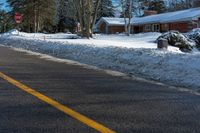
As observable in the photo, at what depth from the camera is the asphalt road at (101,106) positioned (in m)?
6.52

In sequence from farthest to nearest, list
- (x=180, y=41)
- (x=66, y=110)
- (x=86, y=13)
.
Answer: (x=86, y=13)
(x=180, y=41)
(x=66, y=110)

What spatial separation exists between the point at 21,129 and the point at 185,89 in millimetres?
4905

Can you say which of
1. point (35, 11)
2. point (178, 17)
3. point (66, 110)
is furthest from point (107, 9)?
point (66, 110)

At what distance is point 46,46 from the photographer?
88.7 feet

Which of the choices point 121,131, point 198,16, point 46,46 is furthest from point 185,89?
point 198,16

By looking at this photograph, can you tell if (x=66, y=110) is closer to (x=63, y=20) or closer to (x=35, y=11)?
(x=35, y=11)

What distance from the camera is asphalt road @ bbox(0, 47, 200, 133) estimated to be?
21.4 feet

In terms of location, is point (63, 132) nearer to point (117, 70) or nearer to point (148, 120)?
point (148, 120)

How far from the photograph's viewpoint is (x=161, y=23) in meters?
68.3

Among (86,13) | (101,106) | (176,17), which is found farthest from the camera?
(176,17)

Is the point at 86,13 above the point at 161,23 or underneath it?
above

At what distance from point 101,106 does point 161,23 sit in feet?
201

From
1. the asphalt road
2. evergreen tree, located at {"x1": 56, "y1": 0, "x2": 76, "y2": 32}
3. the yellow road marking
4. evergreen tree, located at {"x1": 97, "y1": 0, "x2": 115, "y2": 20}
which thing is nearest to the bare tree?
the asphalt road

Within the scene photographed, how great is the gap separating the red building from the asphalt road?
1997 inches
